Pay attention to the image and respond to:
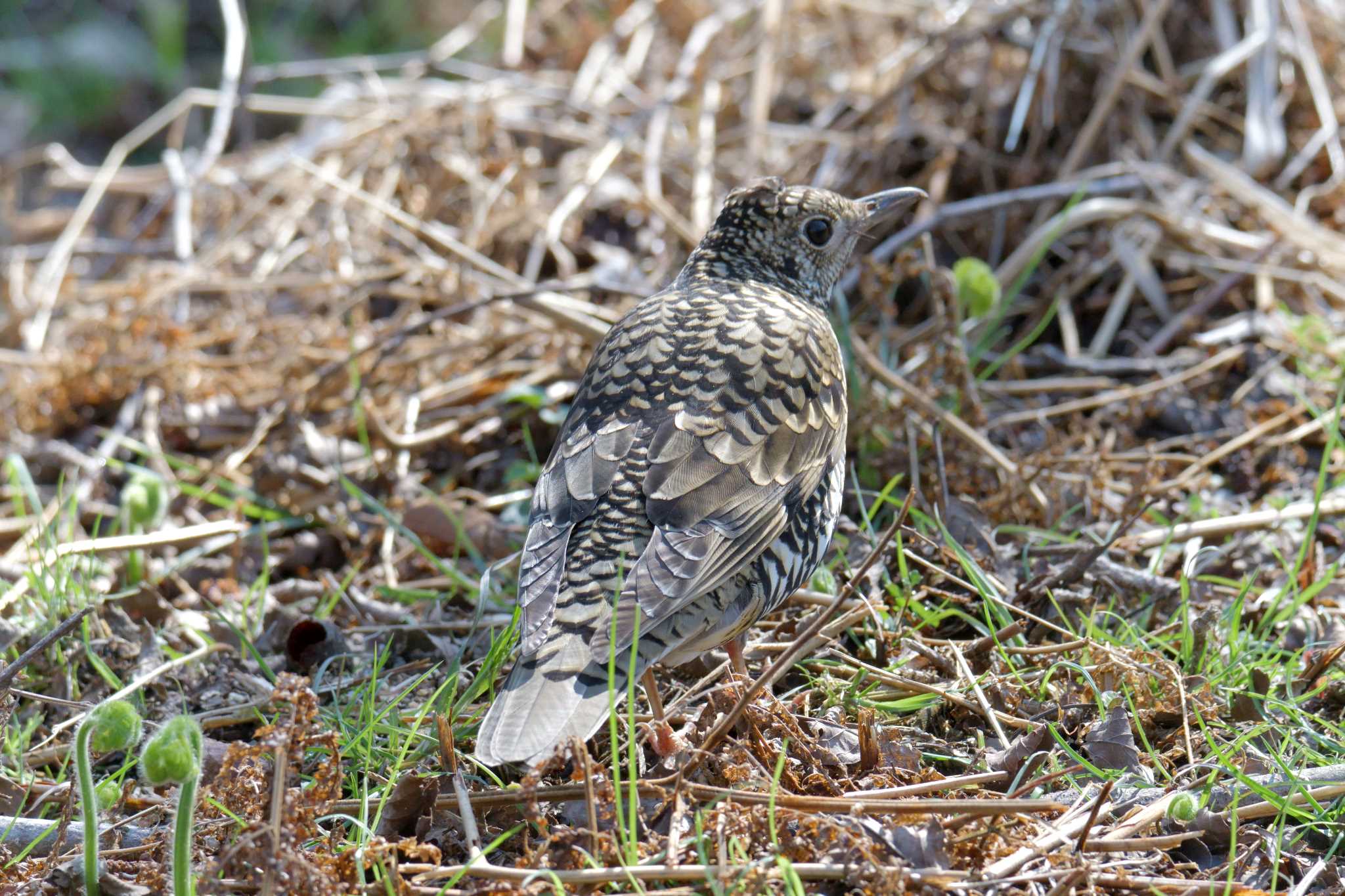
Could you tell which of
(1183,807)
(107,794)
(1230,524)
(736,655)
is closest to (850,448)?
(1230,524)

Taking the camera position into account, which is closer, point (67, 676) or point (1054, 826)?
point (1054, 826)

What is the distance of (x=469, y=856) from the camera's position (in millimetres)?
2602

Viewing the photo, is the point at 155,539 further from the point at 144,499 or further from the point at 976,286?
the point at 976,286

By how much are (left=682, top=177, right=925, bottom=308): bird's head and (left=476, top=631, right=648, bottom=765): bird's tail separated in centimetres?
151

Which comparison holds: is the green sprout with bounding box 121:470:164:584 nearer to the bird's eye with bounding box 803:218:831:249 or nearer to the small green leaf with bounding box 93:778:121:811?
the small green leaf with bounding box 93:778:121:811

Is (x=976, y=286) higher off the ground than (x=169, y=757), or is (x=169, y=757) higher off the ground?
(x=976, y=286)

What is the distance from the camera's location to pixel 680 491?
9.65ft

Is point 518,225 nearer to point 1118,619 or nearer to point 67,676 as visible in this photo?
point 67,676

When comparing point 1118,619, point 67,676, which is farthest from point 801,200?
point 67,676

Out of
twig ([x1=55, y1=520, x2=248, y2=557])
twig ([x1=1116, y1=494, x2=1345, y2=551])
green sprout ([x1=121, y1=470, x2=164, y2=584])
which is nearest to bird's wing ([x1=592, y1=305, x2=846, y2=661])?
twig ([x1=1116, y1=494, x2=1345, y2=551])

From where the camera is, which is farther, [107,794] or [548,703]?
[107,794]

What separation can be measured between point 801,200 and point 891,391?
775 mm

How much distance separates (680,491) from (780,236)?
1160 millimetres

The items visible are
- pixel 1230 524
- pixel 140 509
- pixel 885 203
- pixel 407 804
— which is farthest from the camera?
pixel 140 509
